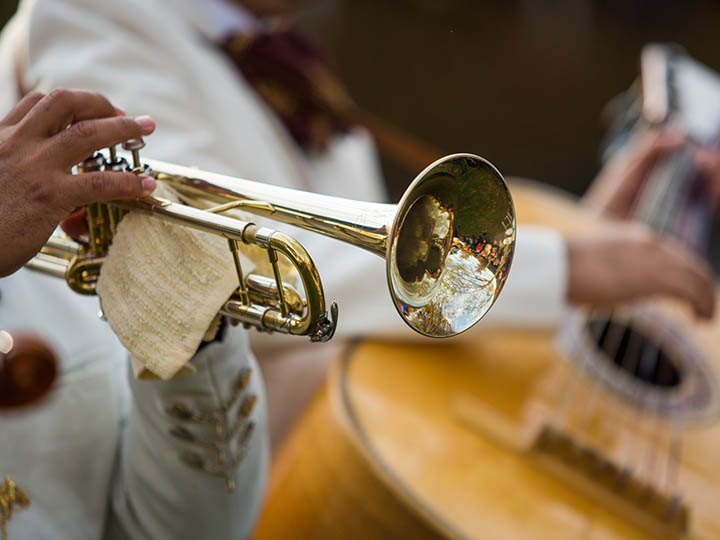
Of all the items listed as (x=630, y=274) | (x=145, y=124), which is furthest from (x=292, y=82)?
(x=145, y=124)

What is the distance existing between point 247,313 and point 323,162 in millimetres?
934

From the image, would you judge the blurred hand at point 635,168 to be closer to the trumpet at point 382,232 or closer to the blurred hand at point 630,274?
the blurred hand at point 630,274

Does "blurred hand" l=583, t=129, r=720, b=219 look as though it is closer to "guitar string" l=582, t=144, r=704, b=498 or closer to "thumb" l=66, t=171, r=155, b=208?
"guitar string" l=582, t=144, r=704, b=498

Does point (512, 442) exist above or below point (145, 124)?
below

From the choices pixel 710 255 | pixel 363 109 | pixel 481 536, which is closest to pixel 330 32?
pixel 363 109

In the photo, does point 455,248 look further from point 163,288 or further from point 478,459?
point 478,459

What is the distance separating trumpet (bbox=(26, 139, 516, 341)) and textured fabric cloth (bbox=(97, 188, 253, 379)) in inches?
0.5

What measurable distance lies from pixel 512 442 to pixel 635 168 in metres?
0.86

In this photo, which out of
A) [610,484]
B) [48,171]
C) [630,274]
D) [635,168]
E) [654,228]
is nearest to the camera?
[48,171]

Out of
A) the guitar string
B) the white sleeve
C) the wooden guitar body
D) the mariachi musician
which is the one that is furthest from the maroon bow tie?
the white sleeve

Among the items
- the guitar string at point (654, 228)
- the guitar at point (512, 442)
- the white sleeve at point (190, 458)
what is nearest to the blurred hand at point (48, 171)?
the white sleeve at point (190, 458)

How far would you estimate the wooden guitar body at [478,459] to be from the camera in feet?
2.28

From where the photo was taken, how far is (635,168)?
1381 millimetres

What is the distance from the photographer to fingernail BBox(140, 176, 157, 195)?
37cm
